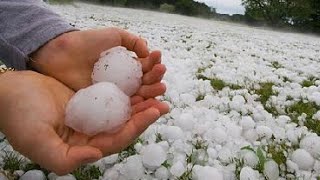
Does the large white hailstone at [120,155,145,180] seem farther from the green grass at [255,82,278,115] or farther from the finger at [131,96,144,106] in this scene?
the green grass at [255,82,278,115]

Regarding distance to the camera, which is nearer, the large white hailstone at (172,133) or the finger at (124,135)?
the finger at (124,135)

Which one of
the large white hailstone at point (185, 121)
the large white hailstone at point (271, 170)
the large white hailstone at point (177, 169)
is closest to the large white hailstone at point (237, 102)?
the large white hailstone at point (185, 121)

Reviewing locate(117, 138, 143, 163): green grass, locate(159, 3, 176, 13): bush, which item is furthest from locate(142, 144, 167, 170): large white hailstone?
locate(159, 3, 176, 13): bush

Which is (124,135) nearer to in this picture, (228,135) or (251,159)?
(251,159)

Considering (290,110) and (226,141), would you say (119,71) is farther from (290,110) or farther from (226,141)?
(290,110)

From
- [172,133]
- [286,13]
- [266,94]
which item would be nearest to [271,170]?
[172,133]

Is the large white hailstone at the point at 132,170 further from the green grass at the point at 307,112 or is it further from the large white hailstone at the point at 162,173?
the green grass at the point at 307,112
